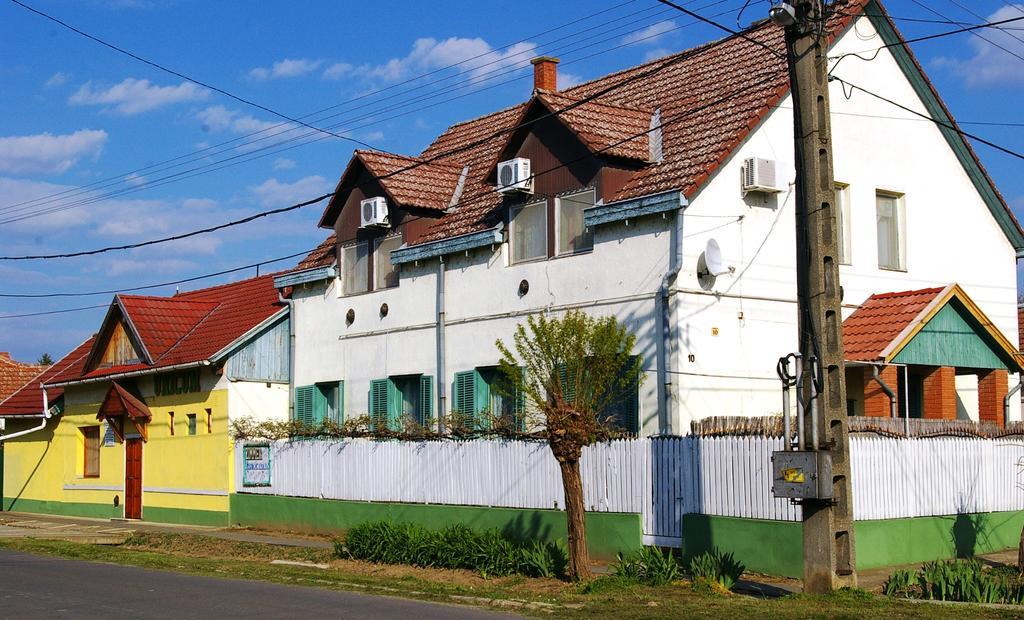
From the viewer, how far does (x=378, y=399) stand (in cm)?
2525

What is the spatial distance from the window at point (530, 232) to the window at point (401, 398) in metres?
3.35

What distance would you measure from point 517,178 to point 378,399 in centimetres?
600

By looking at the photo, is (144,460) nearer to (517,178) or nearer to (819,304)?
(517,178)

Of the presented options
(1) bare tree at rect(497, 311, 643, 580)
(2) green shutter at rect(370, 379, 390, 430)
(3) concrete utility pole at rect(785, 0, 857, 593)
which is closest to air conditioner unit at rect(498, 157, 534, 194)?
(2) green shutter at rect(370, 379, 390, 430)

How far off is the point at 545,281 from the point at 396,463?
4.44m

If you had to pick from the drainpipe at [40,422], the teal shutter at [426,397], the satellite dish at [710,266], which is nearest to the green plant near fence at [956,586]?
the satellite dish at [710,266]

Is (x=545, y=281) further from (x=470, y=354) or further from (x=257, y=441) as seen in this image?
(x=257, y=441)

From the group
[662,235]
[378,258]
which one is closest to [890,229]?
[662,235]

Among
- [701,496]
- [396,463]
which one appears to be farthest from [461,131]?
[701,496]

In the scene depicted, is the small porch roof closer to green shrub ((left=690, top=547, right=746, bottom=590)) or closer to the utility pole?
green shrub ((left=690, top=547, right=746, bottom=590))

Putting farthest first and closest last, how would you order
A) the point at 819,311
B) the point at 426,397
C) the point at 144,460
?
the point at 144,460 < the point at 426,397 < the point at 819,311

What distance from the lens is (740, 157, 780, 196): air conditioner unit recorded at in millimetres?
19734

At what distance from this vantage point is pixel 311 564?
19047 millimetres

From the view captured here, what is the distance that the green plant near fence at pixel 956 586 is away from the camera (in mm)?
13203
